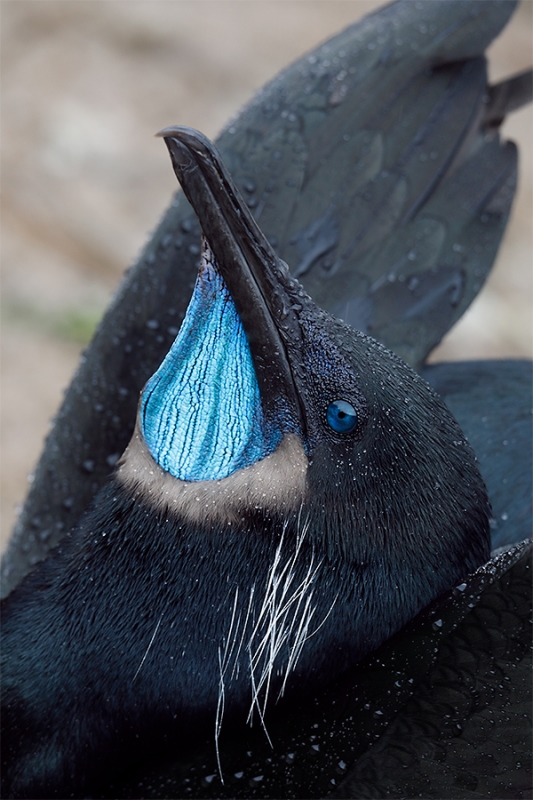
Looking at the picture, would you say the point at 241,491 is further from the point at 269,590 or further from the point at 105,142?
the point at 105,142

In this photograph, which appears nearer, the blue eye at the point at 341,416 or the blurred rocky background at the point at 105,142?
the blue eye at the point at 341,416

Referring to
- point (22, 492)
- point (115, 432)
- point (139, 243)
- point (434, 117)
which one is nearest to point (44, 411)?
point (22, 492)

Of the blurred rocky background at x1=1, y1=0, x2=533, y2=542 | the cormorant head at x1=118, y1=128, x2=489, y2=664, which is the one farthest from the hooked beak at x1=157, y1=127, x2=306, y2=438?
the blurred rocky background at x1=1, y1=0, x2=533, y2=542

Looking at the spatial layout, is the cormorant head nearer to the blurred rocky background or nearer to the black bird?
the black bird

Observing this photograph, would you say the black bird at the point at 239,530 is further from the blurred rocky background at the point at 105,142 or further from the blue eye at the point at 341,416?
the blurred rocky background at the point at 105,142

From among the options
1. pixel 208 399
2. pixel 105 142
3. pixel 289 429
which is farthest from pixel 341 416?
pixel 105 142

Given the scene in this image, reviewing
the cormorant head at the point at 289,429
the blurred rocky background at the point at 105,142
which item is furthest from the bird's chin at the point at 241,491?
the blurred rocky background at the point at 105,142

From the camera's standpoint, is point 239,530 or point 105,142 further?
point 105,142
